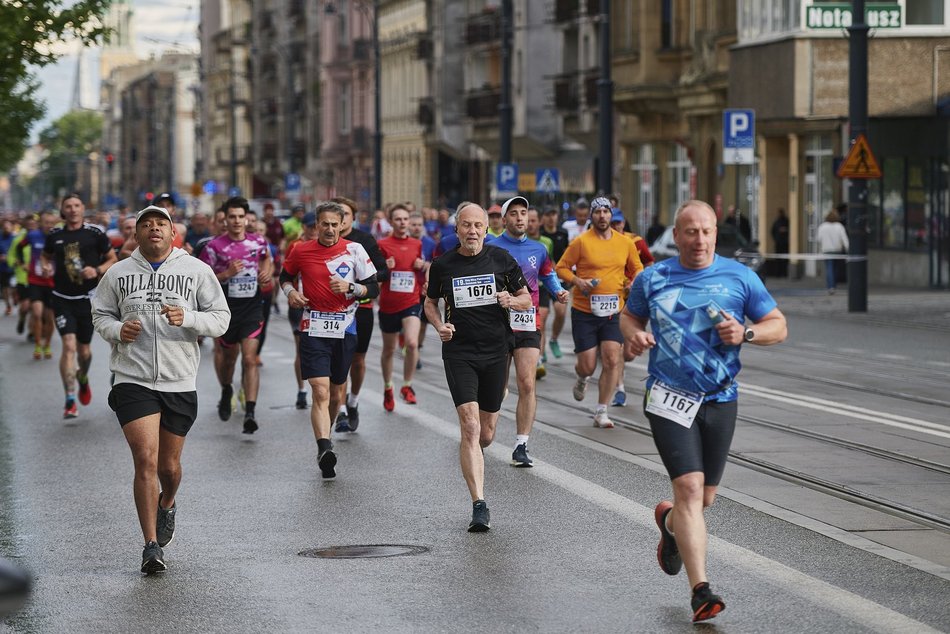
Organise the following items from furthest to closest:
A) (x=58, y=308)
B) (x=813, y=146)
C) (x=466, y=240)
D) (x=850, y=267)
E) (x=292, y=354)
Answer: (x=813, y=146), (x=850, y=267), (x=292, y=354), (x=58, y=308), (x=466, y=240)

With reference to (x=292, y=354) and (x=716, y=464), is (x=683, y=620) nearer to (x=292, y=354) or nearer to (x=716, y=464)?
(x=716, y=464)

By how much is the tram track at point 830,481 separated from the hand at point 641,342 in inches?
102

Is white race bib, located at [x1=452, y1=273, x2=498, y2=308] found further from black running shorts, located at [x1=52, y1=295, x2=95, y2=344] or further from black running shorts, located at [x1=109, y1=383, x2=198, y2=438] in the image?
black running shorts, located at [x1=52, y1=295, x2=95, y2=344]

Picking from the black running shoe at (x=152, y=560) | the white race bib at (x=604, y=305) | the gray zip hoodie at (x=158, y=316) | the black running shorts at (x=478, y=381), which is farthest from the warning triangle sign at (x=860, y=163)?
the black running shoe at (x=152, y=560)

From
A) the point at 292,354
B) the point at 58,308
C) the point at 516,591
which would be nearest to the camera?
the point at 516,591

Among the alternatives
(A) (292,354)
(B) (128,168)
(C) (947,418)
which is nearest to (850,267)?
(A) (292,354)

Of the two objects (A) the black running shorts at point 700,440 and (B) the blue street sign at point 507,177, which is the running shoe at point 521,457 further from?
(B) the blue street sign at point 507,177

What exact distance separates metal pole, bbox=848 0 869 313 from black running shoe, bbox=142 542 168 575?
2051 centimetres

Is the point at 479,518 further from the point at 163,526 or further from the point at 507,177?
the point at 507,177

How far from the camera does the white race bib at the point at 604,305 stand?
47.8ft

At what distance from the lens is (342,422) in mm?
14219

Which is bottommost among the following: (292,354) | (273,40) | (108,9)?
(292,354)

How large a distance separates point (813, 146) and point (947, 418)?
26229mm

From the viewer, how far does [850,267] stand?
28031 millimetres
